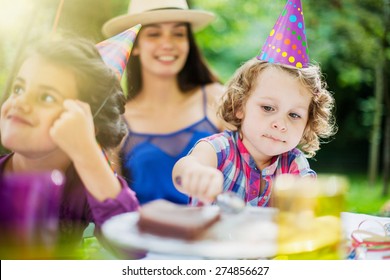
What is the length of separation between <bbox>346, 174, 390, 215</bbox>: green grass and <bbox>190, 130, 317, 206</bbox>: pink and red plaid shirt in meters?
0.31

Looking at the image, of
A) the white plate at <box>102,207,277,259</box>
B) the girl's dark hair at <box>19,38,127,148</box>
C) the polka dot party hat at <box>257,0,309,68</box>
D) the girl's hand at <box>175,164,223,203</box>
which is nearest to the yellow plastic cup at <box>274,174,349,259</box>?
the white plate at <box>102,207,277,259</box>

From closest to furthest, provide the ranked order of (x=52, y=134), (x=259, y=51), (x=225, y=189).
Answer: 1. (x=52, y=134)
2. (x=225, y=189)
3. (x=259, y=51)

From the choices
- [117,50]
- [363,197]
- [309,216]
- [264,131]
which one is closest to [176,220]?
[309,216]

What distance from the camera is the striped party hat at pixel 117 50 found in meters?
1.59

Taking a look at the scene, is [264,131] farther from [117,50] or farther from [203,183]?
[117,50]

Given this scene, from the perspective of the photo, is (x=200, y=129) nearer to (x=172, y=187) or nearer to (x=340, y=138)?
(x=172, y=187)

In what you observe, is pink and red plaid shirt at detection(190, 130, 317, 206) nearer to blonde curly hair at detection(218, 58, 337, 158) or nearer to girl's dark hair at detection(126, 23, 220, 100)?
blonde curly hair at detection(218, 58, 337, 158)

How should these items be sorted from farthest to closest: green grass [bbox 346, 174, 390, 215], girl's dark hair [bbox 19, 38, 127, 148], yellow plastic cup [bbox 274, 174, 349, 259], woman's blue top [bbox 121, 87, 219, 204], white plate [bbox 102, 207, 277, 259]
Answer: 1. green grass [bbox 346, 174, 390, 215]
2. woman's blue top [bbox 121, 87, 219, 204]
3. girl's dark hair [bbox 19, 38, 127, 148]
4. yellow plastic cup [bbox 274, 174, 349, 259]
5. white plate [bbox 102, 207, 277, 259]

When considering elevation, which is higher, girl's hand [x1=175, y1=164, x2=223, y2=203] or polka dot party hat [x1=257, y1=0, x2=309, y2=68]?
polka dot party hat [x1=257, y1=0, x2=309, y2=68]

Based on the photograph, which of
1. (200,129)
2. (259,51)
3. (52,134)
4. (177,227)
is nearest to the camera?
(177,227)

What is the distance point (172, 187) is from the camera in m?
Result: 1.84

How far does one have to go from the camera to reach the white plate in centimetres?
128
